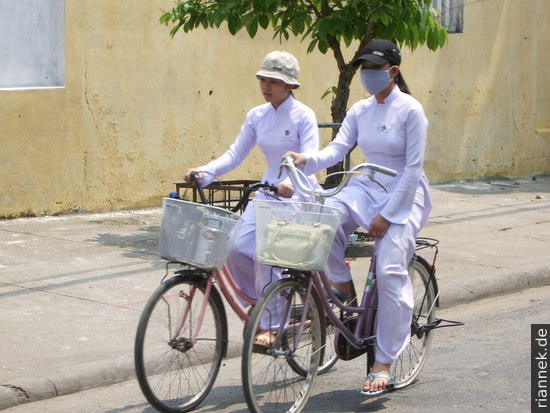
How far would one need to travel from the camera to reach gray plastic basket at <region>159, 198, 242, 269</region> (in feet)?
16.3

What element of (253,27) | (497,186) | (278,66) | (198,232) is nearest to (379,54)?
(278,66)

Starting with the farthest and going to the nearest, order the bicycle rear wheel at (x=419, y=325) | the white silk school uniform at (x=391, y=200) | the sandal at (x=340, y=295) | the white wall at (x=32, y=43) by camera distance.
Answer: the white wall at (x=32, y=43), the bicycle rear wheel at (x=419, y=325), the sandal at (x=340, y=295), the white silk school uniform at (x=391, y=200)

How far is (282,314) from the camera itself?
16.8ft

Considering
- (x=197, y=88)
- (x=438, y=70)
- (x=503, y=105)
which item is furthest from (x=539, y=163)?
(x=197, y=88)

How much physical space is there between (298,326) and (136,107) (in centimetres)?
716

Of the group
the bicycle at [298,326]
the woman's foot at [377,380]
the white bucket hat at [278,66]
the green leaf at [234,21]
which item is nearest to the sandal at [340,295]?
the bicycle at [298,326]

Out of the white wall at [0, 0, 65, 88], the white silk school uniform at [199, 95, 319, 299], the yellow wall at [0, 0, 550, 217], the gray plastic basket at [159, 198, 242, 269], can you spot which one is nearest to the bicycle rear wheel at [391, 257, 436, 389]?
the white silk school uniform at [199, 95, 319, 299]

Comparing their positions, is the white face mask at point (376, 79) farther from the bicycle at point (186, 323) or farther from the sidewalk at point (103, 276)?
the sidewalk at point (103, 276)

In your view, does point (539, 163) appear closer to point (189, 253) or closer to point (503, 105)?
point (503, 105)

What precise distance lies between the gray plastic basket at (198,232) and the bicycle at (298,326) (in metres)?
0.16

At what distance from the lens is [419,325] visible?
604 centimetres

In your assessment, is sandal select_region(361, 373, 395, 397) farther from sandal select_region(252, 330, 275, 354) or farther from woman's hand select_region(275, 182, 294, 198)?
woman's hand select_region(275, 182, 294, 198)

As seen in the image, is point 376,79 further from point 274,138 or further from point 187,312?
point 187,312

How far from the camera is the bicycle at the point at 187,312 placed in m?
4.98
